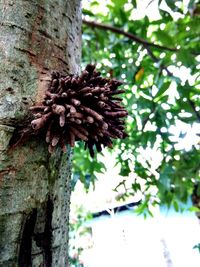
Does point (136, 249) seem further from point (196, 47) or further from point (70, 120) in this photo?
point (70, 120)

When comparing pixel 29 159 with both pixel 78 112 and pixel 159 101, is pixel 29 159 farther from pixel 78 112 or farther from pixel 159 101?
pixel 159 101

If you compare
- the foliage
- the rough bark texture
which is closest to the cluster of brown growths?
the rough bark texture

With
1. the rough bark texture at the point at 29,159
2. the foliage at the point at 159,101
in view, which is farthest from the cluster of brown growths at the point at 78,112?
the foliage at the point at 159,101

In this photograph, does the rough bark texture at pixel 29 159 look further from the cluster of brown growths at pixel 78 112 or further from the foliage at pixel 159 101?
the foliage at pixel 159 101

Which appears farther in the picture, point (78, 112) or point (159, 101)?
point (159, 101)

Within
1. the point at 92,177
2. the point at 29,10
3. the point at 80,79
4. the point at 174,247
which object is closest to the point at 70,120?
the point at 80,79

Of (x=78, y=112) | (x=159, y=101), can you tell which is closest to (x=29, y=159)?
(x=78, y=112)
